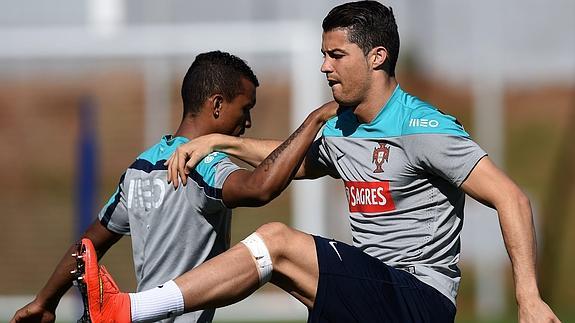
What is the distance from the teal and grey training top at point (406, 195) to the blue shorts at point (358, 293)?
184 millimetres

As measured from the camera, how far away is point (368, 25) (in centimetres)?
566

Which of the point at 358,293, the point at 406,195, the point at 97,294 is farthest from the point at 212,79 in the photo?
the point at 97,294

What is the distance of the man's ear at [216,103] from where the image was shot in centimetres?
602

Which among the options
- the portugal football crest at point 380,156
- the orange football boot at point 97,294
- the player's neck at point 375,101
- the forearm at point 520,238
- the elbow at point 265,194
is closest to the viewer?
the orange football boot at point 97,294

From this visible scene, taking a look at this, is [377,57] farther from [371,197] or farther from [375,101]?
[371,197]

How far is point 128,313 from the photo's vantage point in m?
4.95

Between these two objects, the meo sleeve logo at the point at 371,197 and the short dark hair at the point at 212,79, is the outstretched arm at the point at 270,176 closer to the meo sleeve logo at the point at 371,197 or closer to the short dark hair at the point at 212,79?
the meo sleeve logo at the point at 371,197

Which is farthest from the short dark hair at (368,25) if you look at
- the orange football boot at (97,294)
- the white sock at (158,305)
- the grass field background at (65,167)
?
the grass field background at (65,167)

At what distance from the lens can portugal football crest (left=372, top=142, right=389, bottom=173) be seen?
555 cm

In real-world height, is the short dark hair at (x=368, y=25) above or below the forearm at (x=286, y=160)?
above

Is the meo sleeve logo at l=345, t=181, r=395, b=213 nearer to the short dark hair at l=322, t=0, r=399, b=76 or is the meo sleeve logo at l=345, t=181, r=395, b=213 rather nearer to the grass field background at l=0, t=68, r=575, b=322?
the short dark hair at l=322, t=0, r=399, b=76

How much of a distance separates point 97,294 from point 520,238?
5.99 feet

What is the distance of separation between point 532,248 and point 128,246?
10.1 m

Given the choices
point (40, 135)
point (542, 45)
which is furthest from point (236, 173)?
point (542, 45)
